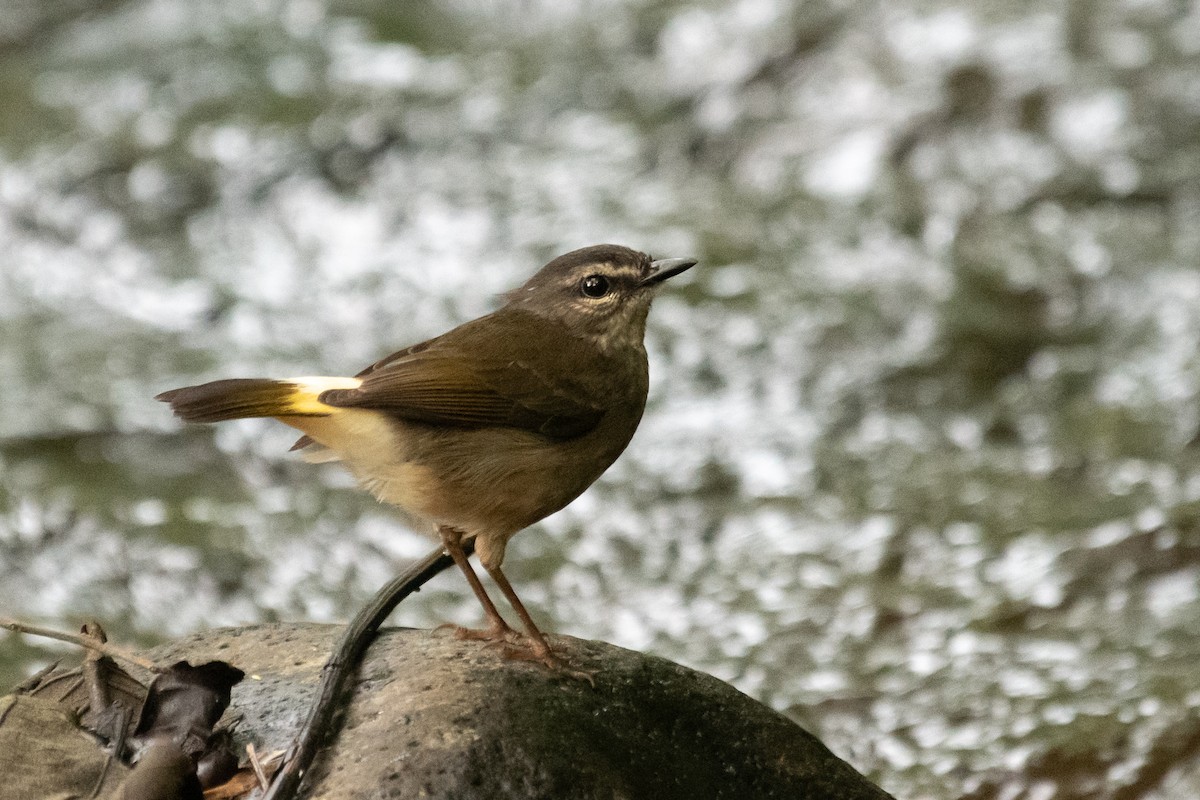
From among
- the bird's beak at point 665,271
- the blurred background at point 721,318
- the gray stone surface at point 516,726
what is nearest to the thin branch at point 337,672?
the gray stone surface at point 516,726

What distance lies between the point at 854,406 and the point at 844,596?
1456 millimetres

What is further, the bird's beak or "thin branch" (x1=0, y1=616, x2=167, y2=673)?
the bird's beak

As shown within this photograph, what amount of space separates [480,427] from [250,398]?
1.94 feet

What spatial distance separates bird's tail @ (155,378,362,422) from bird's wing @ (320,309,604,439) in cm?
5

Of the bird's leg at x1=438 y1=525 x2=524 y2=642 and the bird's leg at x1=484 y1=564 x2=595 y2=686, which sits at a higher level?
the bird's leg at x1=438 y1=525 x2=524 y2=642

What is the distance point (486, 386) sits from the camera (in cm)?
370

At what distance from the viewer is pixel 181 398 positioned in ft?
10.7

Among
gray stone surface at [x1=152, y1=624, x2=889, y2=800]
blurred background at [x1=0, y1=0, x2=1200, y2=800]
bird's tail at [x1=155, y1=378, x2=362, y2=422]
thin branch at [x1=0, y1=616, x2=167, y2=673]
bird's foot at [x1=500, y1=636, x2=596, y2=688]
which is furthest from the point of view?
blurred background at [x1=0, y1=0, x2=1200, y2=800]

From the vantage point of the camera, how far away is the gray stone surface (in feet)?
9.46

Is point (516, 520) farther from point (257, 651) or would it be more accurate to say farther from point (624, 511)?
point (624, 511)

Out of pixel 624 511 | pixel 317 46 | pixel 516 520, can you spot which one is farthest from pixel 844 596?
pixel 317 46

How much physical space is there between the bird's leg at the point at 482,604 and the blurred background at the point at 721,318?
5.17ft

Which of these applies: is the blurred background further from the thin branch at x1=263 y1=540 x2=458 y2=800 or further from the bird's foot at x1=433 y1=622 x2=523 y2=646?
the thin branch at x1=263 y1=540 x2=458 y2=800

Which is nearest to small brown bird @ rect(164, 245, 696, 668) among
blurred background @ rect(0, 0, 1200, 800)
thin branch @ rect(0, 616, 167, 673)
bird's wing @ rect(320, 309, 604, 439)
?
bird's wing @ rect(320, 309, 604, 439)
